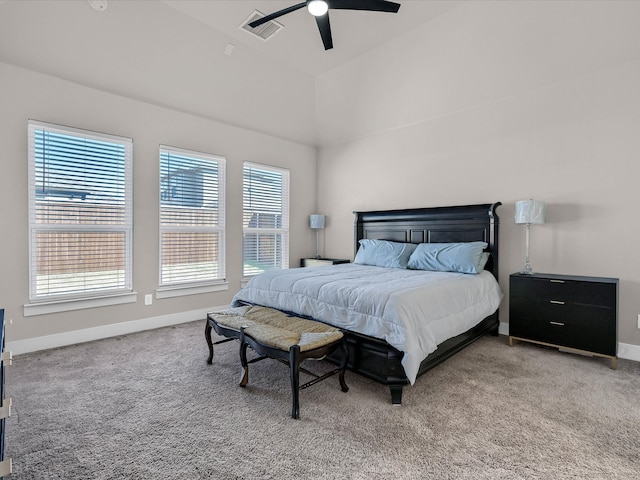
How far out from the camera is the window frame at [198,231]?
4.22m

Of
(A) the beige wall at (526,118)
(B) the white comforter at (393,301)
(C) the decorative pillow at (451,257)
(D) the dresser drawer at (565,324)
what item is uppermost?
(A) the beige wall at (526,118)

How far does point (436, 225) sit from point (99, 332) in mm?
4219

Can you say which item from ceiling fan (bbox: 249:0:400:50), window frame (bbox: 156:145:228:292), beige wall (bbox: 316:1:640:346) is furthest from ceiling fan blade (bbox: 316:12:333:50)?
window frame (bbox: 156:145:228:292)

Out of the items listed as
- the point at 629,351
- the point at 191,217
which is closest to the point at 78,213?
the point at 191,217

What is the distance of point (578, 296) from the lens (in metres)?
3.12

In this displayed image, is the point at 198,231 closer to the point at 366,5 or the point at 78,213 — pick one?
the point at 78,213

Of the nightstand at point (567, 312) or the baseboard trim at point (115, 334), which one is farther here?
the baseboard trim at point (115, 334)

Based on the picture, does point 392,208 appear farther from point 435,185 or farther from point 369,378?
point 369,378

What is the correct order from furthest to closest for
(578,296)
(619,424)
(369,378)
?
1. (578,296)
2. (369,378)
3. (619,424)

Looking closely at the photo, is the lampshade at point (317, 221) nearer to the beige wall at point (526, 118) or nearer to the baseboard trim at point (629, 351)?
the beige wall at point (526, 118)

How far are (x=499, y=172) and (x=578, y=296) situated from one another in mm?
1641

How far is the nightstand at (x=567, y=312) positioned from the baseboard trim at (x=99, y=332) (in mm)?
3829

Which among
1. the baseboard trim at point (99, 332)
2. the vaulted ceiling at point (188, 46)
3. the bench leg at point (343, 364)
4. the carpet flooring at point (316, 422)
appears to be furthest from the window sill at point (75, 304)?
the bench leg at point (343, 364)

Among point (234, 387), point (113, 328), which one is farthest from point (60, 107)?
point (234, 387)
